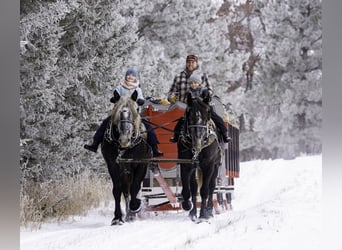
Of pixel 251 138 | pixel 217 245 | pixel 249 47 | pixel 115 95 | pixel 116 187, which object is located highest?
pixel 249 47

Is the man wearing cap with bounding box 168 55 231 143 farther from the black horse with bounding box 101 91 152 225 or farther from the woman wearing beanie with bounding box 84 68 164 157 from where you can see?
the black horse with bounding box 101 91 152 225

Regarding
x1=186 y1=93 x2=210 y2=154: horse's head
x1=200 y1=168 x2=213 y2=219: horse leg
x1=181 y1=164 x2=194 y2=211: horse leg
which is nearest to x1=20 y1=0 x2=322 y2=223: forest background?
x1=186 y1=93 x2=210 y2=154: horse's head

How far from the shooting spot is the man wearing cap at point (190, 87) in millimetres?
4281

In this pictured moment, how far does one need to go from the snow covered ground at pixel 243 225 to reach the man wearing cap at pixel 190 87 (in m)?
0.32

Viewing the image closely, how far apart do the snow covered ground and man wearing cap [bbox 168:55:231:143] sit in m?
0.32

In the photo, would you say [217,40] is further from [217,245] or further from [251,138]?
[217,245]

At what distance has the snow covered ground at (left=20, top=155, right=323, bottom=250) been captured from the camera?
4215mm

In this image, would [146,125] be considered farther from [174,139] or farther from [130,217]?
[130,217]

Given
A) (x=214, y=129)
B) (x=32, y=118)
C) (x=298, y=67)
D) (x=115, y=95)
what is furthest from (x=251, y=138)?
(x=32, y=118)

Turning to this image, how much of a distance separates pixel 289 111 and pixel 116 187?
121 cm

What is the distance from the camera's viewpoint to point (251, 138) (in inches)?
171

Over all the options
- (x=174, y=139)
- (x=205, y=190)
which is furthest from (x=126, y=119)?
(x=205, y=190)

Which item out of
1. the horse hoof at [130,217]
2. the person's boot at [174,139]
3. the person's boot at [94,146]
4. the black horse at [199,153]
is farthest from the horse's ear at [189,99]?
the horse hoof at [130,217]

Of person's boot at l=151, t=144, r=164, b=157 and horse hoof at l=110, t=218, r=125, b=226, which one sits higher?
person's boot at l=151, t=144, r=164, b=157
